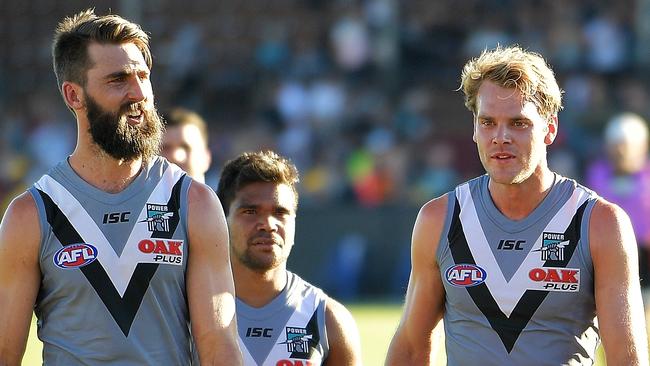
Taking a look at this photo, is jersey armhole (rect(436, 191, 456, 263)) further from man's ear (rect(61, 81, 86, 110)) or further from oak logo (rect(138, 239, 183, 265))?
man's ear (rect(61, 81, 86, 110))

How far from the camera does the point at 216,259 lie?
492 cm

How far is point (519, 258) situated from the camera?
5.30m

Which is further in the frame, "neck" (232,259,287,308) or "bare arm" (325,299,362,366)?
"neck" (232,259,287,308)

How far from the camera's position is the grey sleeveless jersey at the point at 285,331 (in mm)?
5977

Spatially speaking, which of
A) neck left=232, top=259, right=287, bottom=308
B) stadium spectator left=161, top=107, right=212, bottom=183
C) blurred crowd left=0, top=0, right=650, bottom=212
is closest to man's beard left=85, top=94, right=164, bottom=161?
neck left=232, top=259, right=287, bottom=308

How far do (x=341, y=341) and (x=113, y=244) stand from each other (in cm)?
156

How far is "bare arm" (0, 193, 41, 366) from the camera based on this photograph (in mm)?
4766

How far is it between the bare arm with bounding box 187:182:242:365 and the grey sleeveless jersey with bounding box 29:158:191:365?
0.05 metres

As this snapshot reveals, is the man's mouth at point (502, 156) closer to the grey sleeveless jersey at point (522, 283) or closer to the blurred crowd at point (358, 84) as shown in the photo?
the grey sleeveless jersey at point (522, 283)

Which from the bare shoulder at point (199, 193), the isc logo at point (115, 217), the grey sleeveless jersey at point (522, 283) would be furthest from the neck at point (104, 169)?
the grey sleeveless jersey at point (522, 283)

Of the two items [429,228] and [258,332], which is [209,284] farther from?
[258,332]

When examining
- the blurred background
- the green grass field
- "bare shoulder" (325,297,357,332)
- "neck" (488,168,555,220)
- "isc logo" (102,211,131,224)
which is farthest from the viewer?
the blurred background

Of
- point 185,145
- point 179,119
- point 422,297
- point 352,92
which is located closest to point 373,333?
point 352,92

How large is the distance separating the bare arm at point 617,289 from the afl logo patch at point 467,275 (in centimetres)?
48
